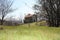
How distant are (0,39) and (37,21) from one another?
8573 millimetres

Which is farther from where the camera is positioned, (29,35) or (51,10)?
(51,10)

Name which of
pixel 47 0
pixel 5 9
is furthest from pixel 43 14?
pixel 5 9

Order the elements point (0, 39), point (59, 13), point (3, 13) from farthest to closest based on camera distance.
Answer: point (3, 13) → point (59, 13) → point (0, 39)

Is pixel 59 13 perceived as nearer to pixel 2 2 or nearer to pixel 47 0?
pixel 47 0

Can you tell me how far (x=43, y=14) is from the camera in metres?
13.1

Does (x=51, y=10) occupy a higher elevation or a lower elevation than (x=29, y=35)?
higher

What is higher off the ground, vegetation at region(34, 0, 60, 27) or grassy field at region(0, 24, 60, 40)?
vegetation at region(34, 0, 60, 27)

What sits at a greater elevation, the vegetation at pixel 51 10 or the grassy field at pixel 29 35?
the vegetation at pixel 51 10

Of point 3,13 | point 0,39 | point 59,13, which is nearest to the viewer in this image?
point 0,39

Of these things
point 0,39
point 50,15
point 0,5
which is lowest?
point 0,39

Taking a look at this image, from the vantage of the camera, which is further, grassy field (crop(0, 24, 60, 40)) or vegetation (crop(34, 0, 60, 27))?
vegetation (crop(34, 0, 60, 27))

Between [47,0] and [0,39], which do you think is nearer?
[0,39]

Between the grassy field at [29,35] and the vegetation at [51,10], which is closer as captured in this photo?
the grassy field at [29,35]

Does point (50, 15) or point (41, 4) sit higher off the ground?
point (41, 4)
